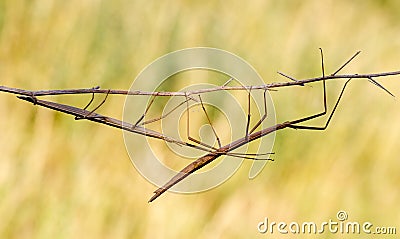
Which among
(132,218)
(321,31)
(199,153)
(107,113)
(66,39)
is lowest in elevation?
(132,218)

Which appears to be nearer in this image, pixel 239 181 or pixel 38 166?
pixel 38 166

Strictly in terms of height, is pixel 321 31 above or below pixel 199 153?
above

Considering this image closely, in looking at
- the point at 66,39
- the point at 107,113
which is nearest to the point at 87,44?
the point at 66,39

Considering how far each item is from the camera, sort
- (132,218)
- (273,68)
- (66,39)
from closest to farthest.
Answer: (132,218), (66,39), (273,68)

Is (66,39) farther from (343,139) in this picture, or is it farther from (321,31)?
(321,31)

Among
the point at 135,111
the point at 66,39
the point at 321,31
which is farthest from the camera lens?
the point at 321,31

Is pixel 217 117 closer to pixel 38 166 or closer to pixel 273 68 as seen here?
pixel 273 68

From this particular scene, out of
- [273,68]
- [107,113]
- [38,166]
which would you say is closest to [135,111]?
[107,113]
